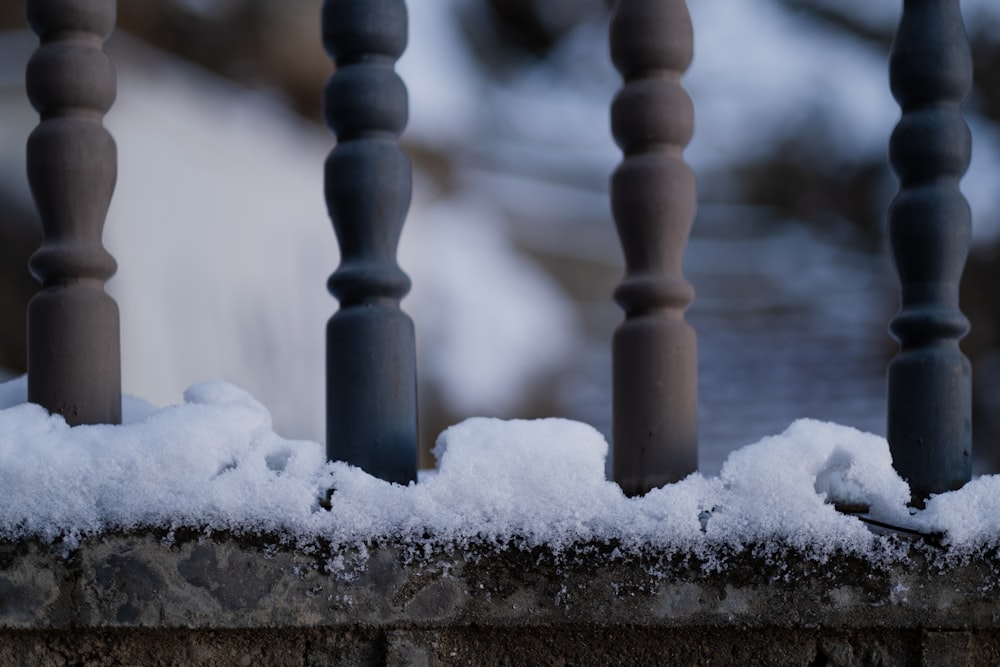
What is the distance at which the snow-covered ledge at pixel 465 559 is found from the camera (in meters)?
1.03

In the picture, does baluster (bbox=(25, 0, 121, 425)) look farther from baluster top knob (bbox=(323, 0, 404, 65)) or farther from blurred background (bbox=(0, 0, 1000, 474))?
blurred background (bbox=(0, 0, 1000, 474))

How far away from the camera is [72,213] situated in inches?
45.7

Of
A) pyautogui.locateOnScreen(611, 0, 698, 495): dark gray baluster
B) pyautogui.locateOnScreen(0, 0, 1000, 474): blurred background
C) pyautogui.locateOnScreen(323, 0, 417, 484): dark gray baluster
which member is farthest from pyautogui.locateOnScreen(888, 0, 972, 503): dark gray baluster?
pyautogui.locateOnScreen(0, 0, 1000, 474): blurred background

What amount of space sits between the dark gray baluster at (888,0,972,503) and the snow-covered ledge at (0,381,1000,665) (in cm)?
10

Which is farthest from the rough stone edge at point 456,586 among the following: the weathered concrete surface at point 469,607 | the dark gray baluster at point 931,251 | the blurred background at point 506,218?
the blurred background at point 506,218

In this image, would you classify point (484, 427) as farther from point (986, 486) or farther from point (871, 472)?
point (986, 486)

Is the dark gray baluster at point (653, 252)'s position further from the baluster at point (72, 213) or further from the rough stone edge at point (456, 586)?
the baluster at point (72, 213)

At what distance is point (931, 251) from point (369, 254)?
0.65 m

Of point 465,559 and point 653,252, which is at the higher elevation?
point 653,252

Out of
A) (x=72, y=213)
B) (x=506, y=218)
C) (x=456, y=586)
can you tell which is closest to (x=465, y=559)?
(x=456, y=586)

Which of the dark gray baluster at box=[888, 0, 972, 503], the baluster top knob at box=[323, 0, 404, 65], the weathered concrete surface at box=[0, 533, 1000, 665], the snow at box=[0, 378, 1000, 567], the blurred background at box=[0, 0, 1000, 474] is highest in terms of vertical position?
the blurred background at box=[0, 0, 1000, 474]

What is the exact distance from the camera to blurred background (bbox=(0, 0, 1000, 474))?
5.24m

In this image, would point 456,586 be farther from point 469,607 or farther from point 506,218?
point 506,218

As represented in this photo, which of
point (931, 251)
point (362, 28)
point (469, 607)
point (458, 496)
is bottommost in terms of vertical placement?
point (469, 607)
